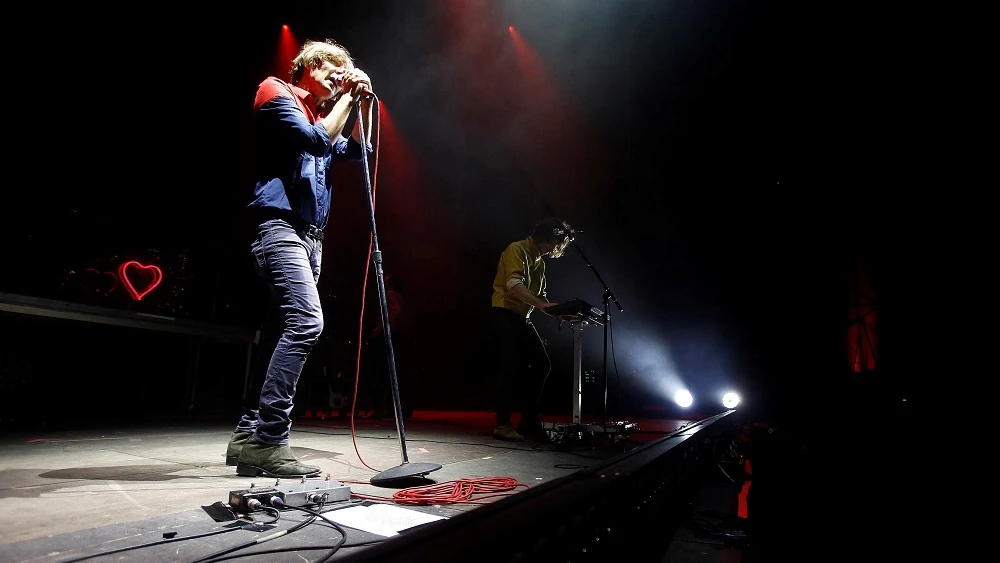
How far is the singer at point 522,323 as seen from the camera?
3791 mm

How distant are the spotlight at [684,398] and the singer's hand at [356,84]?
8314 millimetres

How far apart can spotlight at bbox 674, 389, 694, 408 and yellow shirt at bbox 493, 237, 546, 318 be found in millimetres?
6146

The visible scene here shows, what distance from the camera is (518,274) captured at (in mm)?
3777

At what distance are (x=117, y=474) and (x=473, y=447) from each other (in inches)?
66.3

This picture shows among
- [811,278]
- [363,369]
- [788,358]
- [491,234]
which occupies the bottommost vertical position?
[363,369]

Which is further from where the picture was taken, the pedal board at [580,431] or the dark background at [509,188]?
the dark background at [509,188]

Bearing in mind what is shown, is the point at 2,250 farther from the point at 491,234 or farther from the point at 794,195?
the point at 794,195

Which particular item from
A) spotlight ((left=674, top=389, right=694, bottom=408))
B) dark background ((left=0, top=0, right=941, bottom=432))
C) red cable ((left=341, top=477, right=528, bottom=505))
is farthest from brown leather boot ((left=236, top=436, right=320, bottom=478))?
spotlight ((left=674, top=389, right=694, bottom=408))

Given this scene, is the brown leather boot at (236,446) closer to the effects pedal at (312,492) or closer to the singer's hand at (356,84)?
the effects pedal at (312,492)

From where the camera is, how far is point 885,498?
99.5 inches

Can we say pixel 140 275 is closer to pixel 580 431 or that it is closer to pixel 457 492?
pixel 580 431

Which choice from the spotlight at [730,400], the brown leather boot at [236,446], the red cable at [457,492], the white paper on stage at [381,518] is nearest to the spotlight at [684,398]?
the spotlight at [730,400]

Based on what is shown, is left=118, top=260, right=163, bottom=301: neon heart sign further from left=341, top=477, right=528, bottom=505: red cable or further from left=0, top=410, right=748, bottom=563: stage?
left=341, top=477, right=528, bottom=505: red cable

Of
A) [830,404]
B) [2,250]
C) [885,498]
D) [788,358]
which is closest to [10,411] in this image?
[2,250]
